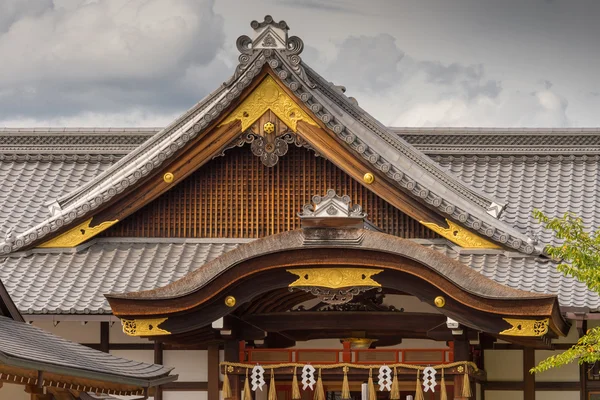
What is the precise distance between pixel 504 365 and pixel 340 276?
3.08 meters

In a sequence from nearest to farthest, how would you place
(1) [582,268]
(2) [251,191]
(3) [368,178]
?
(1) [582,268] < (3) [368,178] < (2) [251,191]

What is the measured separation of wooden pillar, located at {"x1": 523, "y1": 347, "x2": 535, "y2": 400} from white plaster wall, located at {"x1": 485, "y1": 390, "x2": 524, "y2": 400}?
3.2 inches

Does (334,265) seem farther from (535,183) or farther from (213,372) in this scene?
(535,183)

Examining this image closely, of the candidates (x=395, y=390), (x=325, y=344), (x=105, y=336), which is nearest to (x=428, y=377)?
(x=395, y=390)

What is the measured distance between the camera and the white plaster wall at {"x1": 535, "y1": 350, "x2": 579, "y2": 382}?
16312 mm

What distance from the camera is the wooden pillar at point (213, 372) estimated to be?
1620cm

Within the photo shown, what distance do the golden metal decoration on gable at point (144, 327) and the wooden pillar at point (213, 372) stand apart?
5.23 feet

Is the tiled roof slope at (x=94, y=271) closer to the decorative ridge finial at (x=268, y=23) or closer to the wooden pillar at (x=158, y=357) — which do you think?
the wooden pillar at (x=158, y=357)

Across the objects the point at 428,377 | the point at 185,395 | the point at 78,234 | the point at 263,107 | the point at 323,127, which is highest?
the point at 263,107

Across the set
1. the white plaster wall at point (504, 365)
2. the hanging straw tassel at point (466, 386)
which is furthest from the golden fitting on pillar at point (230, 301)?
the white plaster wall at point (504, 365)

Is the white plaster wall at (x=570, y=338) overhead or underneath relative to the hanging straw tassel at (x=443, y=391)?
overhead

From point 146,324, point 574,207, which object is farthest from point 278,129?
point 574,207

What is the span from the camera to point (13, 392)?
12.2 m

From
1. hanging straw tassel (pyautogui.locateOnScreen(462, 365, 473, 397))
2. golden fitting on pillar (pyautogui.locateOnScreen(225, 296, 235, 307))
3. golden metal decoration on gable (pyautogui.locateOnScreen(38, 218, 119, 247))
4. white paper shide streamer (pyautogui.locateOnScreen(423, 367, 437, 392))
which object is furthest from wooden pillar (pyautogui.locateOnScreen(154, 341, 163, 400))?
hanging straw tassel (pyautogui.locateOnScreen(462, 365, 473, 397))
